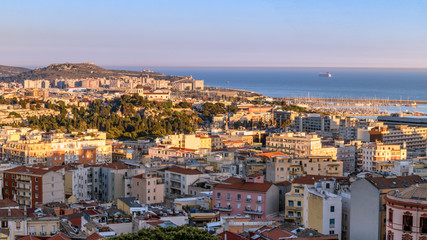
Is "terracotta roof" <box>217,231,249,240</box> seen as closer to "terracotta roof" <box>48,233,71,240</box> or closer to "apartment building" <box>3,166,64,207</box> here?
"terracotta roof" <box>48,233,71,240</box>

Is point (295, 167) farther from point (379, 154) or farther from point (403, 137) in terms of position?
point (403, 137)

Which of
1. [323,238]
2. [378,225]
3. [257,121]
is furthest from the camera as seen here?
[257,121]

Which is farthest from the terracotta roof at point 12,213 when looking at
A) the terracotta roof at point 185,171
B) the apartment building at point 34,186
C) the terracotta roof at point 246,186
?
the terracotta roof at point 185,171

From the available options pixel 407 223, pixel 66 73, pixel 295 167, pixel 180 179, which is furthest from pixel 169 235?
pixel 66 73

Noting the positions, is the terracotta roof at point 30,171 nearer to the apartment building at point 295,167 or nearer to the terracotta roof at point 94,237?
the apartment building at point 295,167

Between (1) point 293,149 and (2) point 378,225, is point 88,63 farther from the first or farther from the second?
(2) point 378,225

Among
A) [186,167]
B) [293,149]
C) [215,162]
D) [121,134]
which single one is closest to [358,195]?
[186,167]

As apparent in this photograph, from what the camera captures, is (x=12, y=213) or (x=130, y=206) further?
(x=130, y=206)
